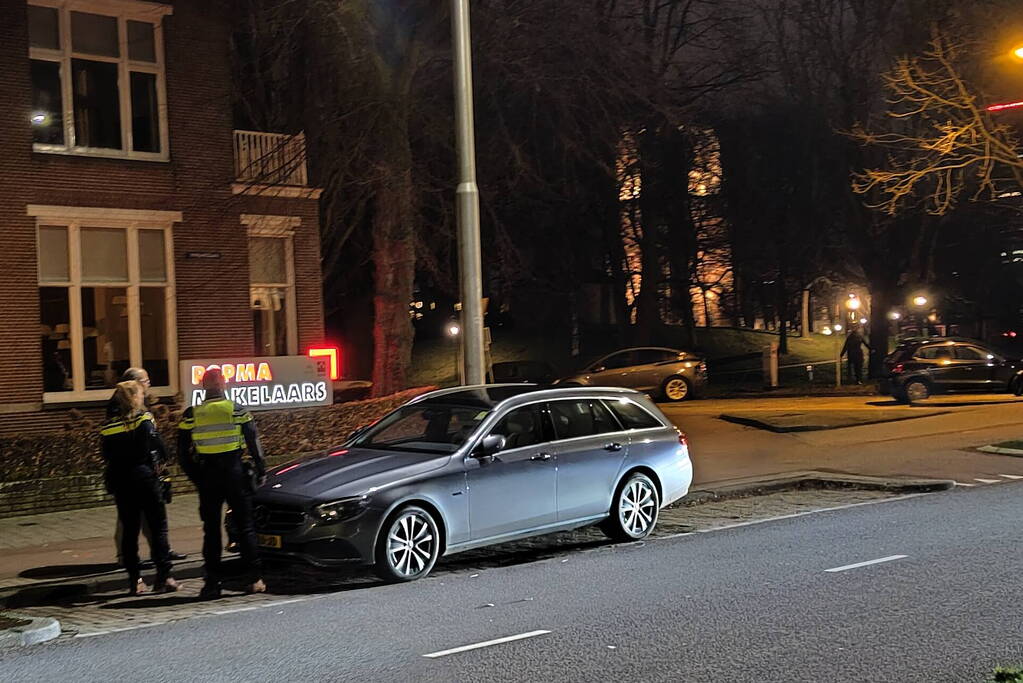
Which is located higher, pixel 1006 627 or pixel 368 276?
pixel 368 276

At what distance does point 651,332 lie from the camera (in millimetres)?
41031

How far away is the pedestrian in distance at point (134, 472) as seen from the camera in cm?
903

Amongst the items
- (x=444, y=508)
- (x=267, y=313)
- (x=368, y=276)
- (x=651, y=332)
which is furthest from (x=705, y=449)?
(x=651, y=332)

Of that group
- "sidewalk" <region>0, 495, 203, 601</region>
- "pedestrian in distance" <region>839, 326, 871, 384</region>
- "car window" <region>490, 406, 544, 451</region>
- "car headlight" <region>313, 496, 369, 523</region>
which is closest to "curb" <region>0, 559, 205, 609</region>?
"sidewalk" <region>0, 495, 203, 601</region>

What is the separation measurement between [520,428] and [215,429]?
285cm

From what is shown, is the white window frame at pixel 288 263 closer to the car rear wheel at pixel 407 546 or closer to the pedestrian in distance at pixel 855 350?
the car rear wheel at pixel 407 546

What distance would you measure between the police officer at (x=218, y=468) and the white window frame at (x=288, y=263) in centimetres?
1144

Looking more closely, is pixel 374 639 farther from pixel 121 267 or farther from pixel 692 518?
pixel 121 267

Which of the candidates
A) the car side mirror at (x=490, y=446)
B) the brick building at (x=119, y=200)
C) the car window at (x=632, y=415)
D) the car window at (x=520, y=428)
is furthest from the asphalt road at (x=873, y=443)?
the brick building at (x=119, y=200)

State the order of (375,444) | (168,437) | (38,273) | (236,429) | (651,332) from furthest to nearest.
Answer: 1. (651,332)
2. (38,273)
3. (168,437)
4. (375,444)
5. (236,429)

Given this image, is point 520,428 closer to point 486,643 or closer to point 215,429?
point 215,429

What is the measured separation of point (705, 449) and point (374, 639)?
12.2 meters

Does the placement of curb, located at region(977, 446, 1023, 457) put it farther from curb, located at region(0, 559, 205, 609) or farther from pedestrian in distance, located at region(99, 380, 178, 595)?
pedestrian in distance, located at region(99, 380, 178, 595)

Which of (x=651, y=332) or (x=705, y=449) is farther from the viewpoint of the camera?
(x=651, y=332)
